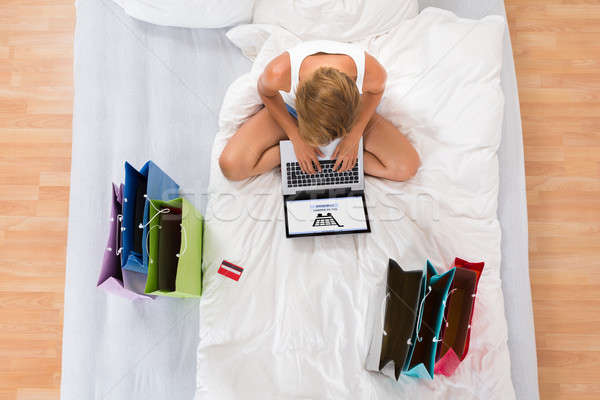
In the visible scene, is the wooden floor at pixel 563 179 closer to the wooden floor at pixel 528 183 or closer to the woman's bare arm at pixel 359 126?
the wooden floor at pixel 528 183

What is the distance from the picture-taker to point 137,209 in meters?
1.11

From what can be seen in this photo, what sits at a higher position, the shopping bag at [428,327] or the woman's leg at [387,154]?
the woman's leg at [387,154]

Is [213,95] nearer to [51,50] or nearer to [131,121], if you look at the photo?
[131,121]

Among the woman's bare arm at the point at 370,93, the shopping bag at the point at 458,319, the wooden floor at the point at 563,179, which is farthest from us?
the wooden floor at the point at 563,179

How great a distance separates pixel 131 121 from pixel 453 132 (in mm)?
1057

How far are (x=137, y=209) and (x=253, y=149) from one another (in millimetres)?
379

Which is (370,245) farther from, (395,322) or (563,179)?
(563,179)

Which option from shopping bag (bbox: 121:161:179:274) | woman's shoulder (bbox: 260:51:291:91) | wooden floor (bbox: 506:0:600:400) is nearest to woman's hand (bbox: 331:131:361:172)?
woman's shoulder (bbox: 260:51:291:91)

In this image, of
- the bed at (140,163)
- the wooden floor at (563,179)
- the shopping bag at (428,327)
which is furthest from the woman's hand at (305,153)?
the wooden floor at (563,179)

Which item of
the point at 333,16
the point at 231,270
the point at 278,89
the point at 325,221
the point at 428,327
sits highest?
the point at 333,16

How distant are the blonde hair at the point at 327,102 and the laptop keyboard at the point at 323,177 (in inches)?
9.6

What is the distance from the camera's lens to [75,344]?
1.24 meters

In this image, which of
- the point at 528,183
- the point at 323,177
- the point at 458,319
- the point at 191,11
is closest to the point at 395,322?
the point at 458,319

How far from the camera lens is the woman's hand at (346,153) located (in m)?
1.23
